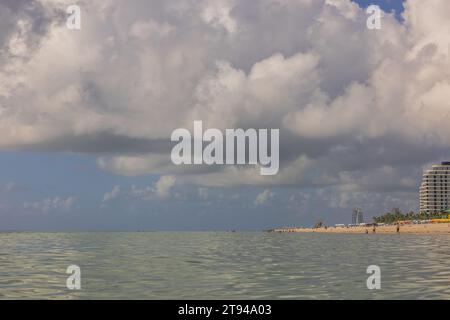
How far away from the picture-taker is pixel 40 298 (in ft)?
109

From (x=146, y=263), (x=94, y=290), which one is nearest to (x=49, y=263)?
(x=146, y=263)

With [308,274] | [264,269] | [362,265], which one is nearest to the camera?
[308,274]

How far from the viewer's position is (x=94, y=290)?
35969 millimetres

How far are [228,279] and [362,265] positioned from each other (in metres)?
17.8

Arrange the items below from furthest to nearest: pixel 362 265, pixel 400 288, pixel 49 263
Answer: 1. pixel 49 263
2. pixel 362 265
3. pixel 400 288

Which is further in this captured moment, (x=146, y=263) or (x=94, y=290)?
(x=146, y=263)
